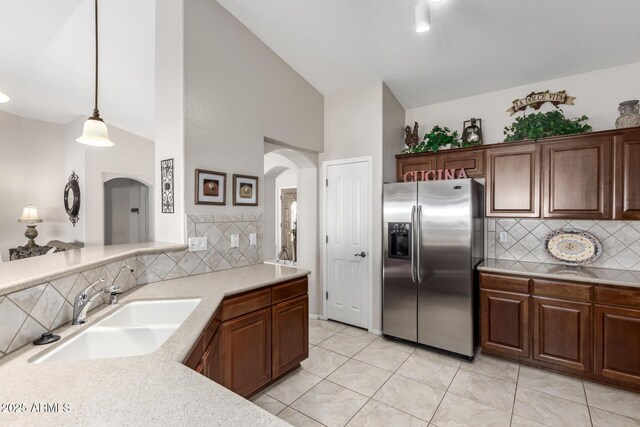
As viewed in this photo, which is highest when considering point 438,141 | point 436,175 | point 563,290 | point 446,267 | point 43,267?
point 438,141

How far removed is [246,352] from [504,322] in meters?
2.34

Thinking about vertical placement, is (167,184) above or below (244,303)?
above

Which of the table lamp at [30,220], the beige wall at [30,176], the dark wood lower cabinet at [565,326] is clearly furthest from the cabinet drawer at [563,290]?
the beige wall at [30,176]

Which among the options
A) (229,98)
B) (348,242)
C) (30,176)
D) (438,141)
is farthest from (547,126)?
(30,176)

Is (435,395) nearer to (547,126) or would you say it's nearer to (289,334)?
(289,334)

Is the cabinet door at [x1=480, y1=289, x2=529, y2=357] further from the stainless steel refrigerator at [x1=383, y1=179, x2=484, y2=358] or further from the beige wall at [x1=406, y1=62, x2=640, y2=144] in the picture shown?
the beige wall at [x1=406, y1=62, x2=640, y2=144]

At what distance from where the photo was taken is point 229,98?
108 inches

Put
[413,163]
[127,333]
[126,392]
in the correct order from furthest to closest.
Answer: [413,163], [127,333], [126,392]

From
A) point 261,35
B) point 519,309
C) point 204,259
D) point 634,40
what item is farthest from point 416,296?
point 261,35

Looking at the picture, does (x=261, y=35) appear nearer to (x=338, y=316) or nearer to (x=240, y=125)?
(x=240, y=125)

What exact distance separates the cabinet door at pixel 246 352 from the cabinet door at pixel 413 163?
93.8 inches

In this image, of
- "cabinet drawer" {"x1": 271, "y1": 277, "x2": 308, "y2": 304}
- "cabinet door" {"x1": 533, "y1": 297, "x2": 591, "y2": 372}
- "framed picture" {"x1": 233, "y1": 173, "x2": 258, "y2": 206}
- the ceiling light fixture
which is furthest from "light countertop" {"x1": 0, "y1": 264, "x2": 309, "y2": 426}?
"cabinet door" {"x1": 533, "y1": 297, "x2": 591, "y2": 372}

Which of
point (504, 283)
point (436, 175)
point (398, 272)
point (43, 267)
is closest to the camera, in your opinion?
point (43, 267)

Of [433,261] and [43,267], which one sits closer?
[43,267]
